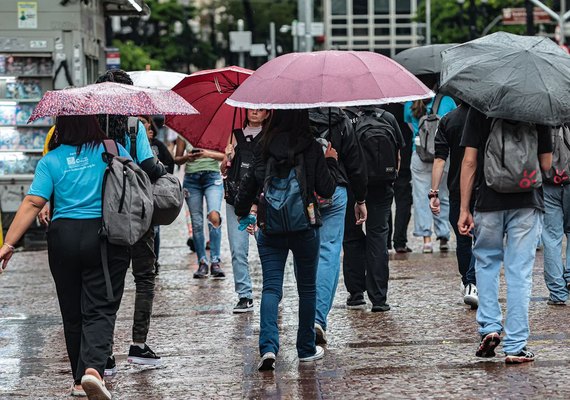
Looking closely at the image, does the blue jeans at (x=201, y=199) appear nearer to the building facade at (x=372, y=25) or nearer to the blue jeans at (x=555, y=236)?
the blue jeans at (x=555, y=236)

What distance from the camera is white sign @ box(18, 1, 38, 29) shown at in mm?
17234

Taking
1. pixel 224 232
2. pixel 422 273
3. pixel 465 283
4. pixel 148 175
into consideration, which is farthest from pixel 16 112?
pixel 148 175

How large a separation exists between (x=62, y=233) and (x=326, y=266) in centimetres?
221

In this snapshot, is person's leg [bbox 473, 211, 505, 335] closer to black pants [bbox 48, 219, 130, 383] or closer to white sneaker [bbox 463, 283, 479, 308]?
white sneaker [bbox 463, 283, 479, 308]

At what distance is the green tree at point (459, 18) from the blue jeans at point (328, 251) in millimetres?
54210

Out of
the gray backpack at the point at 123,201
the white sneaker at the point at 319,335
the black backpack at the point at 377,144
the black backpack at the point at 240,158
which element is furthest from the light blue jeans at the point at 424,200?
the gray backpack at the point at 123,201

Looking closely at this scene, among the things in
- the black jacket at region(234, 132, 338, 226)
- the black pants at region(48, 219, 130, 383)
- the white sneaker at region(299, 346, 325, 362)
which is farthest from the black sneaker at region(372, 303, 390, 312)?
the black pants at region(48, 219, 130, 383)

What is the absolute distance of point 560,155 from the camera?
9.64 metres

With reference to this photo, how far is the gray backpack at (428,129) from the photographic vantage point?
13.3 metres

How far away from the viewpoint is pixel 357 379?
24.1ft

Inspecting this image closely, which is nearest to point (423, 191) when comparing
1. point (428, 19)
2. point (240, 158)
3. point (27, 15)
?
point (240, 158)

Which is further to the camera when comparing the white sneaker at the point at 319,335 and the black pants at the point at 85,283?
the white sneaker at the point at 319,335

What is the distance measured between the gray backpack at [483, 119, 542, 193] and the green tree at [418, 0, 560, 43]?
181ft

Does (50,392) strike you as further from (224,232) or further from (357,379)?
(224,232)
